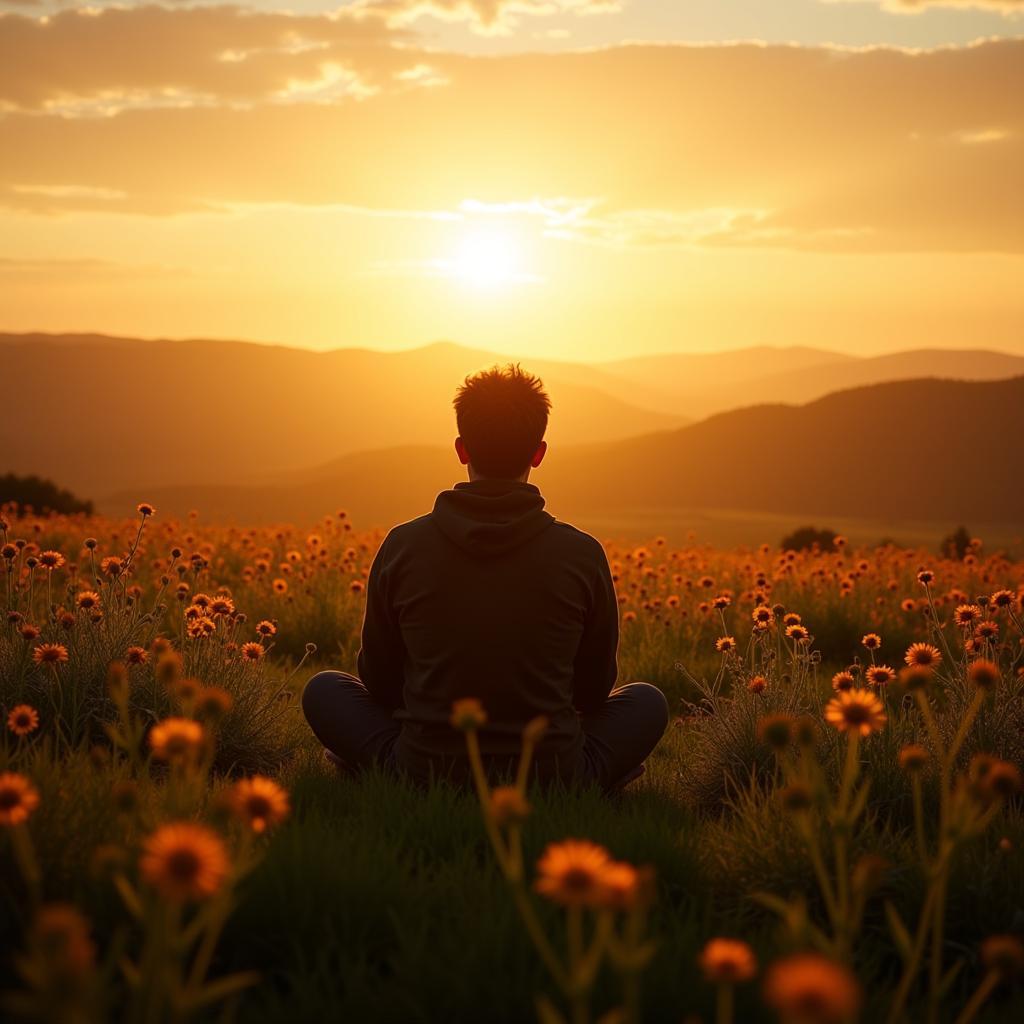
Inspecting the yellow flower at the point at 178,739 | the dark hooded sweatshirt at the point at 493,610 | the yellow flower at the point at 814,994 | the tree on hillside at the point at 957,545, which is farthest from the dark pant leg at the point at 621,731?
the tree on hillside at the point at 957,545

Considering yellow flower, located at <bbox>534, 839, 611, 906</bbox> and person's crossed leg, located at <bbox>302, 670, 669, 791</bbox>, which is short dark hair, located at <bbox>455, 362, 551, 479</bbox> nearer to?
person's crossed leg, located at <bbox>302, 670, 669, 791</bbox>

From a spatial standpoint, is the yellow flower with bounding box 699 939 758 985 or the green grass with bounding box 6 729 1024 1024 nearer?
the yellow flower with bounding box 699 939 758 985

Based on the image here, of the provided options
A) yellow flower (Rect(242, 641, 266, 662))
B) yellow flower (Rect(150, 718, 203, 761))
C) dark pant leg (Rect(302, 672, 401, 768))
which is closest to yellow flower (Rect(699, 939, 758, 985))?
yellow flower (Rect(150, 718, 203, 761))

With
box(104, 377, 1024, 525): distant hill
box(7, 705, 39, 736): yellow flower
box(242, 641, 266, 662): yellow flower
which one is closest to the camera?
box(7, 705, 39, 736): yellow flower

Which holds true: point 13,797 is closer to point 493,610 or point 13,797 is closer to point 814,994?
point 814,994

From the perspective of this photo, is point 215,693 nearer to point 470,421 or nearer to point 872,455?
point 470,421

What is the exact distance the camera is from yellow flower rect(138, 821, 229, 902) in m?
1.96

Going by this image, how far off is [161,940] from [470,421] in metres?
2.91

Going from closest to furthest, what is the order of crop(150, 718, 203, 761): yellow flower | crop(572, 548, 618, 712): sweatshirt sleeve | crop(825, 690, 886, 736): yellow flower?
crop(150, 718, 203, 761): yellow flower, crop(825, 690, 886, 736): yellow flower, crop(572, 548, 618, 712): sweatshirt sleeve

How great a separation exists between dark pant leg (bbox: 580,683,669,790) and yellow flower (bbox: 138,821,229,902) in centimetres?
330

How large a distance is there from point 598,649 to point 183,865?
3276 mm

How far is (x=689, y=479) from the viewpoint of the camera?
62531mm

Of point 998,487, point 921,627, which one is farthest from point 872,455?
point 921,627

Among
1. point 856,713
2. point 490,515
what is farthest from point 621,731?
point 856,713
